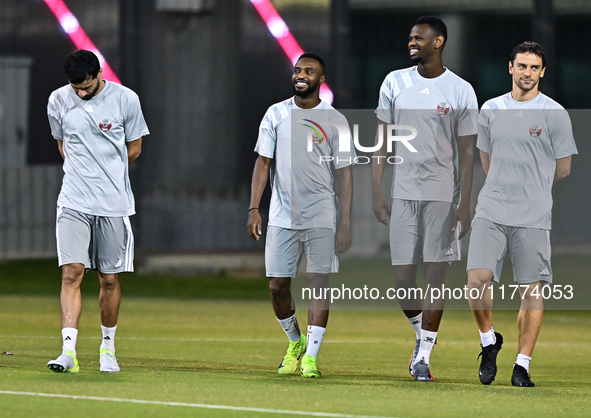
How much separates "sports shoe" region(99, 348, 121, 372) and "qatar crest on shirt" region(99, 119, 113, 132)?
153 centimetres

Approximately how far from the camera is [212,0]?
21594mm

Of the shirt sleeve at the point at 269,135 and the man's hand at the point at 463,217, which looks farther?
the shirt sleeve at the point at 269,135

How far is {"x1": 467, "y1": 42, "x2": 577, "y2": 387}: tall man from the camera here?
8766 mm

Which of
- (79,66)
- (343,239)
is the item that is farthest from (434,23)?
(79,66)

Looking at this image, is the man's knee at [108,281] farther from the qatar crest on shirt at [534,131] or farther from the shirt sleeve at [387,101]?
A: the qatar crest on shirt at [534,131]

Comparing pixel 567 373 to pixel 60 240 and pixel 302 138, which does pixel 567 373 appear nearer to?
pixel 302 138

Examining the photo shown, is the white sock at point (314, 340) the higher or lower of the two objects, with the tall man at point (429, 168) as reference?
lower

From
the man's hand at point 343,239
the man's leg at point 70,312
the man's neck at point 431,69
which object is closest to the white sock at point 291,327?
the man's hand at point 343,239

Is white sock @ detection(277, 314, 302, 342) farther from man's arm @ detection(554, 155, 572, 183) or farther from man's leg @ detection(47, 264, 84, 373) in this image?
man's arm @ detection(554, 155, 572, 183)

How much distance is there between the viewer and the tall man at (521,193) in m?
8.77

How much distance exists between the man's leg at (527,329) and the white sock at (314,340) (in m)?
1.40

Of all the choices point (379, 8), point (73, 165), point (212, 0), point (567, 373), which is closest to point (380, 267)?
point (567, 373)

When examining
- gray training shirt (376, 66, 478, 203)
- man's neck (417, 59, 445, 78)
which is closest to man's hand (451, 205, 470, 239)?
gray training shirt (376, 66, 478, 203)

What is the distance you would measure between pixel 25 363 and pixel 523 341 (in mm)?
3680
